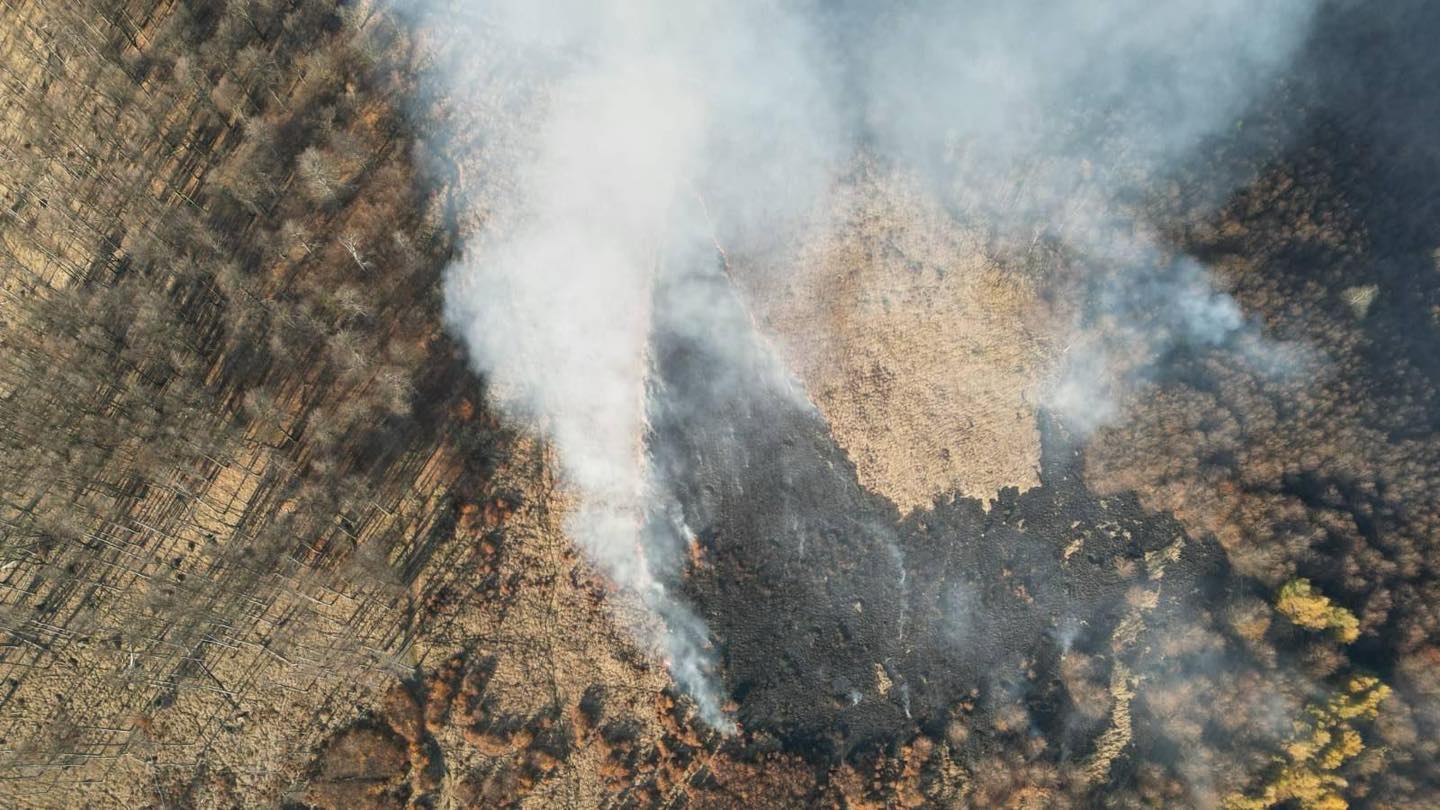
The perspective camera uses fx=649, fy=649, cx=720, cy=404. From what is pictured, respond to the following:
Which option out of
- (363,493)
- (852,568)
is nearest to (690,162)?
(852,568)

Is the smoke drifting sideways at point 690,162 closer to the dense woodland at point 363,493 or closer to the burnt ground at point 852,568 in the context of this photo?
the burnt ground at point 852,568

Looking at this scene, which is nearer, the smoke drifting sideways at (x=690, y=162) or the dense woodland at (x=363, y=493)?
the dense woodland at (x=363, y=493)

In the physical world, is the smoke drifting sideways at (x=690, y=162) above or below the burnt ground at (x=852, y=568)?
above

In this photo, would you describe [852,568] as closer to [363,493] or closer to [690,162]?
[690,162]

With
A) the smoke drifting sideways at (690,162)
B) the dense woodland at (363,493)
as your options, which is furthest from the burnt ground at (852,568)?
the dense woodland at (363,493)

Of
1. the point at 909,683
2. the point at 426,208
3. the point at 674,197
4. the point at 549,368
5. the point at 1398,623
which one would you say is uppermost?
the point at 674,197

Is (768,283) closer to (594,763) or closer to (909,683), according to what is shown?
(909,683)

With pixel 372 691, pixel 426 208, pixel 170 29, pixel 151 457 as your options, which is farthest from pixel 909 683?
pixel 170 29
